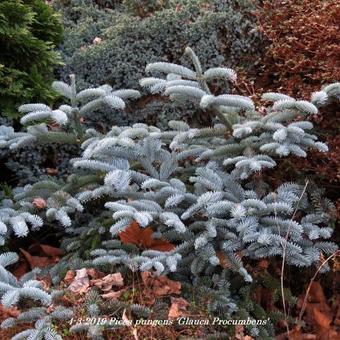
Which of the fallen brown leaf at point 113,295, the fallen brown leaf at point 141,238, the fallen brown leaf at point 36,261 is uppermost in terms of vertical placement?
the fallen brown leaf at point 141,238

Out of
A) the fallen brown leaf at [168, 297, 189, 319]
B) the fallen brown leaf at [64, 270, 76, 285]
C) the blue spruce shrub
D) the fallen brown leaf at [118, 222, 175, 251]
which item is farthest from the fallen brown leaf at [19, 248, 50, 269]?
the fallen brown leaf at [168, 297, 189, 319]

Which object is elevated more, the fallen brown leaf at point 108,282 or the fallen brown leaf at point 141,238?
the fallen brown leaf at point 141,238

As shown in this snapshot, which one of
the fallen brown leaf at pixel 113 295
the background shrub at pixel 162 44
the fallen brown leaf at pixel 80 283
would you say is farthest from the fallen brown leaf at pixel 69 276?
the background shrub at pixel 162 44

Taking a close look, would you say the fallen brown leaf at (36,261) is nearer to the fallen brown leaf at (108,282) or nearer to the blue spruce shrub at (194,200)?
the blue spruce shrub at (194,200)

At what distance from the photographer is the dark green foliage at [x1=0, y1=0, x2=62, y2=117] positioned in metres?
2.87

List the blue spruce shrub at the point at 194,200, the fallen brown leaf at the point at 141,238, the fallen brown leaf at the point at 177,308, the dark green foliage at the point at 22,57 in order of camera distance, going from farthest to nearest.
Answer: the dark green foliage at the point at 22,57, the fallen brown leaf at the point at 141,238, the blue spruce shrub at the point at 194,200, the fallen brown leaf at the point at 177,308

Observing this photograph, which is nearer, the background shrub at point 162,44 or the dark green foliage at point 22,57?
the dark green foliage at point 22,57

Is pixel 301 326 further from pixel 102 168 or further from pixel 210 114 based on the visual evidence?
pixel 210 114

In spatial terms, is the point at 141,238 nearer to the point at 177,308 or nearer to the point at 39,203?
the point at 177,308

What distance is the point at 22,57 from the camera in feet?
9.86

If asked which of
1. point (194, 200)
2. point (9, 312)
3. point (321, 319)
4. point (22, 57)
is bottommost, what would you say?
point (321, 319)

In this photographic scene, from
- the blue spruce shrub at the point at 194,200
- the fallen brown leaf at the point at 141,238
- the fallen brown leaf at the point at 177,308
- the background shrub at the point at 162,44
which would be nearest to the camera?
the fallen brown leaf at the point at 177,308

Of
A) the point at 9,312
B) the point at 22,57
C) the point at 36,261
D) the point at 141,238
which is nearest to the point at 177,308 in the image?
the point at 141,238

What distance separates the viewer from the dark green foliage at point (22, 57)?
9.40ft
